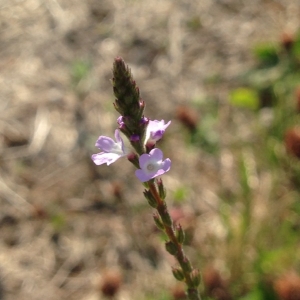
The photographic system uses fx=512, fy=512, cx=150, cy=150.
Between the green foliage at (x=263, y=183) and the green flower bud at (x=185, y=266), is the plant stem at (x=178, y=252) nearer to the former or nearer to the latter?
the green flower bud at (x=185, y=266)

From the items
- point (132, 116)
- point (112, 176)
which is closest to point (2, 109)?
point (112, 176)

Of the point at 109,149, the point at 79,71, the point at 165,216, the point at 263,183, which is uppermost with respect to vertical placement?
the point at 109,149

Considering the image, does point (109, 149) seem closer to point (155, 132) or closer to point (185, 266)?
point (155, 132)

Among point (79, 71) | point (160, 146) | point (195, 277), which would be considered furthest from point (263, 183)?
point (195, 277)

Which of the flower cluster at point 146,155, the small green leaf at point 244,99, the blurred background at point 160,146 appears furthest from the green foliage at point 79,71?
the flower cluster at point 146,155

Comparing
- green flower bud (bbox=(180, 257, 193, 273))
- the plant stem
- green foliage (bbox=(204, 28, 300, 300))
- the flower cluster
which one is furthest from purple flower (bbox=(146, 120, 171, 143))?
green foliage (bbox=(204, 28, 300, 300))

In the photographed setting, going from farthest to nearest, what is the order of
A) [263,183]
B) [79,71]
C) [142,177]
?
[79,71] → [263,183] → [142,177]
